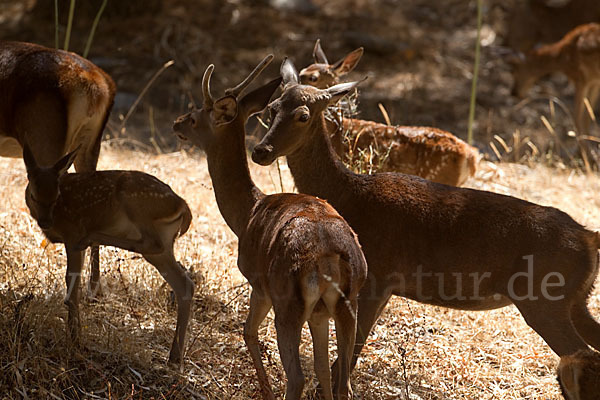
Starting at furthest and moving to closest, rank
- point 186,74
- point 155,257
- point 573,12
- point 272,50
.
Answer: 1. point 573,12
2. point 272,50
3. point 186,74
4. point 155,257

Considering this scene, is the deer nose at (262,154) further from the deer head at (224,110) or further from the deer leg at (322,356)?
the deer leg at (322,356)

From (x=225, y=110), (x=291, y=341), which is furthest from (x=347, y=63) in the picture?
(x=291, y=341)

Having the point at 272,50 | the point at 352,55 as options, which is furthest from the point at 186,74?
the point at 352,55

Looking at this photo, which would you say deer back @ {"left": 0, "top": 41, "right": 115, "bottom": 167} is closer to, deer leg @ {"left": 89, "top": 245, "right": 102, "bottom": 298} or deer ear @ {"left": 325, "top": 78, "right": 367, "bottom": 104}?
deer leg @ {"left": 89, "top": 245, "right": 102, "bottom": 298}

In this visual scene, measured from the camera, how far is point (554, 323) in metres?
4.56

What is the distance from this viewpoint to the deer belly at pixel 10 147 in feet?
19.3

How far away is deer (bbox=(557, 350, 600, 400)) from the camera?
13.5 feet

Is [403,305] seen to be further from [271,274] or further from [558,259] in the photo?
[271,274]

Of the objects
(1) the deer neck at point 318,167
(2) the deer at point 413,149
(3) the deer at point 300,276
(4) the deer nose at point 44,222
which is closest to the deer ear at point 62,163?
(4) the deer nose at point 44,222

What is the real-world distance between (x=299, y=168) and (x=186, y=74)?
705 cm

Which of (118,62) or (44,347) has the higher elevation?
(44,347)

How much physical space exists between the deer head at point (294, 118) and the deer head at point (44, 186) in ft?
3.85

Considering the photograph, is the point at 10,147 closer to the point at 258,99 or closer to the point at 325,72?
the point at 258,99

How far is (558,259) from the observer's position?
4594mm
